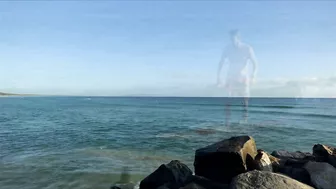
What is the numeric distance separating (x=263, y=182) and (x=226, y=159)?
220 cm

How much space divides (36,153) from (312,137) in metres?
27.3

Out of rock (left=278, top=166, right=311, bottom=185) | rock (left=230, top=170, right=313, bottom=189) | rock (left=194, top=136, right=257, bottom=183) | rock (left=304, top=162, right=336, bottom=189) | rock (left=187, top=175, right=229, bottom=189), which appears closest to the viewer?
rock (left=230, top=170, right=313, bottom=189)

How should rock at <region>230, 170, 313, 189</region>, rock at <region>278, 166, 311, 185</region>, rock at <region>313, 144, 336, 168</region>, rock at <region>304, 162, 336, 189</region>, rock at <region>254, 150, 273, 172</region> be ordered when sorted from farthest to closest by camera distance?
rock at <region>313, 144, 336, 168</region> < rock at <region>254, 150, 273, 172</region> < rock at <region>278, 166, 311, 185</region> < rock at <region>304, 162, 336, 189</region> < rock at <region>230, 170, 313, 189</region>

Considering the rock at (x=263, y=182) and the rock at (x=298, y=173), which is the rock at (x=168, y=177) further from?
the rock at (x=298, y=173)

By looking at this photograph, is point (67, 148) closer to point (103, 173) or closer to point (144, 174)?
point (103, 173)

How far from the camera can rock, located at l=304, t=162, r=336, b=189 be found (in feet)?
29.5

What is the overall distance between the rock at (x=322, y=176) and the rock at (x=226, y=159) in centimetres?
201

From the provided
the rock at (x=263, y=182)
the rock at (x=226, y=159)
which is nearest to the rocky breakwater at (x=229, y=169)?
the rock at (x=226, y=159)

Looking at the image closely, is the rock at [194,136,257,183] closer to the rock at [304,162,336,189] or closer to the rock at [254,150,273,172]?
the rock at [254,150,273,172]

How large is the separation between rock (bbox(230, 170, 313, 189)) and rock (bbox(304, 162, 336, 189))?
1.25m

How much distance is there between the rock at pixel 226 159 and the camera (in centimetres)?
1003

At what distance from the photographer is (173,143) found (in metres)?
25.7

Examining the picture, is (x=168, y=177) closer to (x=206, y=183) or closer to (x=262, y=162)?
(x=206, y=183)

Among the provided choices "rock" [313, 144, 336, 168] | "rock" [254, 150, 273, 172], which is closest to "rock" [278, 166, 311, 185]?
"rock" [254, 150, 273, 172]
